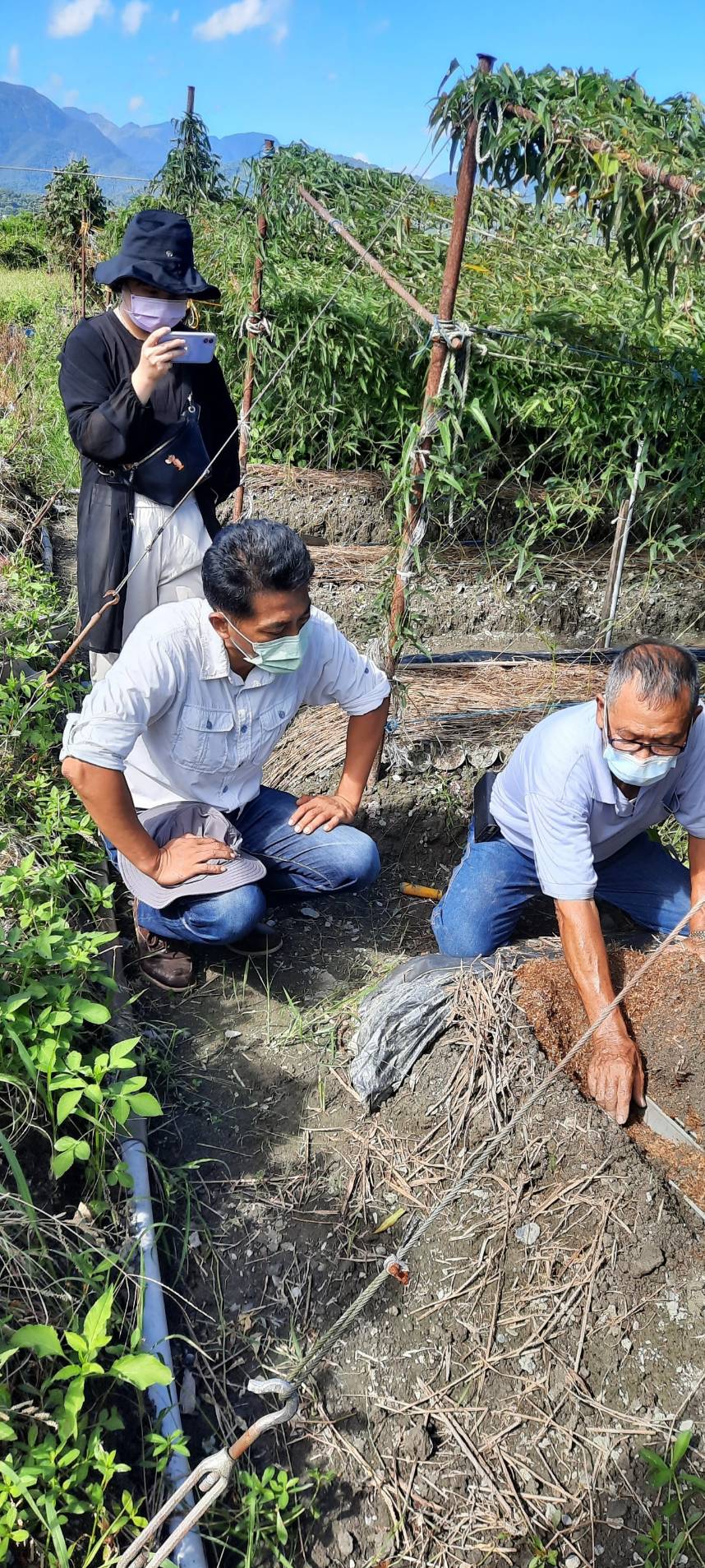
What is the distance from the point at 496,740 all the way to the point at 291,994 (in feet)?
4.35

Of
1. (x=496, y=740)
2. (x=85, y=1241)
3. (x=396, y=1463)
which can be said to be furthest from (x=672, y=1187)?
(x=496, y=740)

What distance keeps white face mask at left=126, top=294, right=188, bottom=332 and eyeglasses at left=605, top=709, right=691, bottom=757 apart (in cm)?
159

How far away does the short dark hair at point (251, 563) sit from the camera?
6.89ft

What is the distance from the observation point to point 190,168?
8.40m

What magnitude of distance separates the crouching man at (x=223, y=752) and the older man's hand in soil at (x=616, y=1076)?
3.01 ft

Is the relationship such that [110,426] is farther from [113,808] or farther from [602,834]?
[602,834]

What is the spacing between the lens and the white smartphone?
8.49ft

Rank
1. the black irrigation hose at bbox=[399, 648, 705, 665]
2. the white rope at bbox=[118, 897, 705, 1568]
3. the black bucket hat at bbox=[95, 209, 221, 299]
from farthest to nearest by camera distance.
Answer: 1. the black irrigation hose at bbox=[399, 648, 705, 665]
2. the black bucket hat at bbox=[95, 209, 221, 299]
3. the white rope at bbox=[118, 897, 705, 1568]

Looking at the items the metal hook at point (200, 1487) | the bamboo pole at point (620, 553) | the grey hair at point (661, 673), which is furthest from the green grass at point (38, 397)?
the metal hook at point (200, 1487)

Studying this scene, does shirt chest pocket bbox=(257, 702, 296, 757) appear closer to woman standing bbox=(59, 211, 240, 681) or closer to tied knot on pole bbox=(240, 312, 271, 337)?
woman standing bbox=(59, 211, 240, 681)

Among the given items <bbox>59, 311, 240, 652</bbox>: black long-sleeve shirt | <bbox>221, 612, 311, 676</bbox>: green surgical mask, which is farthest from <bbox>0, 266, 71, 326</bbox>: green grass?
<bbox>221, 612, 311, 676</bbox>: green surgical mask

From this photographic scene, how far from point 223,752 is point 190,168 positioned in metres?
7.88

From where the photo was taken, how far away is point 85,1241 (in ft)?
5.49

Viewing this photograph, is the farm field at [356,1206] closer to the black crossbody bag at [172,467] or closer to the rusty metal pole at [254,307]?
the black crossbody bag at [172,467]
